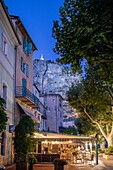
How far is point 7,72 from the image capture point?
80.9 feet

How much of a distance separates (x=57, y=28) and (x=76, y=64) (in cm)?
165

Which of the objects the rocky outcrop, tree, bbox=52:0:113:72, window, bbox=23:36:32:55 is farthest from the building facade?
tree, bbox=52:0:113:72

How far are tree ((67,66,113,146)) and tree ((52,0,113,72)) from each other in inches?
501

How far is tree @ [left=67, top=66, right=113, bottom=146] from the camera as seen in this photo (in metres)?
32.2

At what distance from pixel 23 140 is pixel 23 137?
0.59 feet

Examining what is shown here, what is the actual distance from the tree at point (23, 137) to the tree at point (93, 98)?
772cm

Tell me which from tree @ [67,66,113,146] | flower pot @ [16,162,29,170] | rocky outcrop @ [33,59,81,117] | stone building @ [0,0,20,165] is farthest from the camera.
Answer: rocky outcrop @ [33,59,81,117]

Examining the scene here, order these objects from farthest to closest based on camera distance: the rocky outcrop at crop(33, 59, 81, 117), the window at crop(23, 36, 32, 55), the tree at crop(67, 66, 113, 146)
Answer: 1. the rocky outcrop at crop(33, 59, 81, 117)
2. the window at crop(23, 36, 32, 55)
3. the tree at crop(67, 66, 113, 146)

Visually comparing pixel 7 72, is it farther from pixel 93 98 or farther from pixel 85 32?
pixel 85 32

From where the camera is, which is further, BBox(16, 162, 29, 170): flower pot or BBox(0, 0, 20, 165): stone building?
BBox(0, 0, 20, 165): stone building

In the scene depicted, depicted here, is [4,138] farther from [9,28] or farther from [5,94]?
[9,28]

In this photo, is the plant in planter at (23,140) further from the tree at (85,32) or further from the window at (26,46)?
the window at (26,46)

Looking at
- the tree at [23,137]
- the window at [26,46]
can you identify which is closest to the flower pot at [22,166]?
the tree at [23,137]

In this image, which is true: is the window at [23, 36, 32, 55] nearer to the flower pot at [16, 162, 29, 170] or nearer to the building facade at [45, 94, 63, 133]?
the flower pot at [16, 162, 29, 170]
